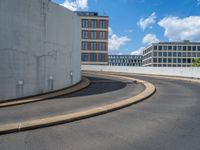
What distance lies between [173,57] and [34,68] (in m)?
115

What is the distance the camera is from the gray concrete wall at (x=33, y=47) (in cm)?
1066

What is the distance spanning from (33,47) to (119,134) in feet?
28.2

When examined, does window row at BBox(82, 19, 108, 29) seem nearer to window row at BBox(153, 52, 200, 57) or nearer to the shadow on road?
window row at BBox(153, 52, 200, 57)

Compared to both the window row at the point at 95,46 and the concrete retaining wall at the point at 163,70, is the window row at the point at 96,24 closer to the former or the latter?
the window row at the point at 95,46

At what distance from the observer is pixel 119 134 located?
5.56m

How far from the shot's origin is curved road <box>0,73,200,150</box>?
15.7ft

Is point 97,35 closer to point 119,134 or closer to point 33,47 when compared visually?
point 33,47

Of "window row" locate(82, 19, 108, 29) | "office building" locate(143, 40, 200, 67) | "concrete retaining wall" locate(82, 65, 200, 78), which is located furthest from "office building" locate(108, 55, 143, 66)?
"concrete retaining wall" locate(82, 65, 200, 78)

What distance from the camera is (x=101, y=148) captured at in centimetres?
465

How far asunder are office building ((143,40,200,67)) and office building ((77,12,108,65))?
44.0m

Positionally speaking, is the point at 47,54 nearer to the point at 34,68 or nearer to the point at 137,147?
the point at 34,68

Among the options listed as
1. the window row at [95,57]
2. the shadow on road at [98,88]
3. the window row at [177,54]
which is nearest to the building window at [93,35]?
the window row at [95,57]

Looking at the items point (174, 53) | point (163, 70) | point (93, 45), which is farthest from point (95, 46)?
point (174, 53)

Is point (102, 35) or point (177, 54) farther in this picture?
point (177, 54)
